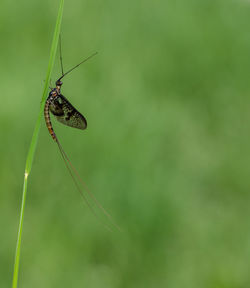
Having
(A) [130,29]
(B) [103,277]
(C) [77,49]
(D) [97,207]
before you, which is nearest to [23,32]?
(C) [77,49]

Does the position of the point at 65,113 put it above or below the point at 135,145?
below

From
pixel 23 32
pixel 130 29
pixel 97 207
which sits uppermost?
pixel 130 29

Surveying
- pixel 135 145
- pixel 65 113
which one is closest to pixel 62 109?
pixel 65 113

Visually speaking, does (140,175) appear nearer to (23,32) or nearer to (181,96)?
(181,96)

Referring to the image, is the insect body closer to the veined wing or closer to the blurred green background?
the veined wing

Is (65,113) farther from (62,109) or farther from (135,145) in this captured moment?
(135,145)

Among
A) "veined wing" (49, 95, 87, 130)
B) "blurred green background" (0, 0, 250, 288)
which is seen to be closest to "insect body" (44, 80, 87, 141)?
"veined wing" (49, 95, 87, 130)
